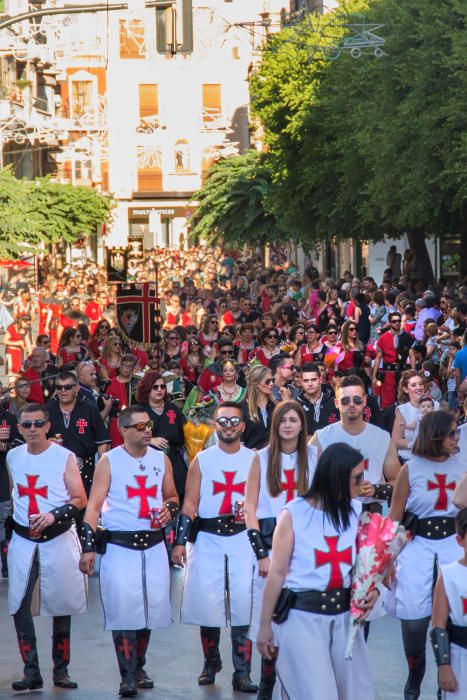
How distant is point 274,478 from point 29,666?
188cm

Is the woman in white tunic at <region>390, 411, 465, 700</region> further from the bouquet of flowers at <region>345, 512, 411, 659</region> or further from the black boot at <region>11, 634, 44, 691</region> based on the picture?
the black boot at <region>11, 634, 44, 691</region>

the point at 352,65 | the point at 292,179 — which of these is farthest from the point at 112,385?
the point at 292,179

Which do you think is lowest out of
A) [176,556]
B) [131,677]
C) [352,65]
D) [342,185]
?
[131,677]

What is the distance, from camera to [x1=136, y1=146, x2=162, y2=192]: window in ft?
276

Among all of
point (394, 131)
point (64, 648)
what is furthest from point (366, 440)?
point (394, 131)

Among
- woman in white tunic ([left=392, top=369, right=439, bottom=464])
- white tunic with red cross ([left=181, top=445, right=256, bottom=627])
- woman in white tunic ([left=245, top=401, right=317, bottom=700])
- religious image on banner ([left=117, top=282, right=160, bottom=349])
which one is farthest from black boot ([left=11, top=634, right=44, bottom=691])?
religious image on banner ([left=117, top=282, right=160, bottom=349])

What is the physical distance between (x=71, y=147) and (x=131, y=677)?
219 ft

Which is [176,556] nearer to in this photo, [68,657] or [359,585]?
[68,657]

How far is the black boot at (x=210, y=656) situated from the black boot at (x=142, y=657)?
1.02 ft

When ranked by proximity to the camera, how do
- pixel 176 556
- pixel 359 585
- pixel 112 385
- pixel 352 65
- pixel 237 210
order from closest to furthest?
pixel 359 585, pixel 176 556, pixel 112 385, pixel 352 65, pixel 237 210

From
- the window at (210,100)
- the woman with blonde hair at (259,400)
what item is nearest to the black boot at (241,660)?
the woman with blonde hair at (259,400)

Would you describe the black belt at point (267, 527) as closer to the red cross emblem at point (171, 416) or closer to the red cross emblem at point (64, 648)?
the red cross emblem at point (64, 648)

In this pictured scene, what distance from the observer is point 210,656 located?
9.27 m

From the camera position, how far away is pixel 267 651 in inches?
263
